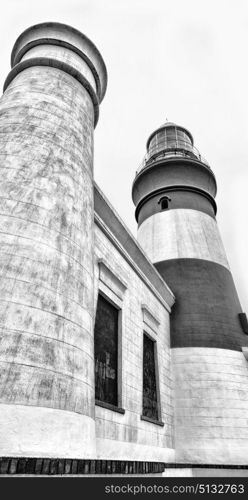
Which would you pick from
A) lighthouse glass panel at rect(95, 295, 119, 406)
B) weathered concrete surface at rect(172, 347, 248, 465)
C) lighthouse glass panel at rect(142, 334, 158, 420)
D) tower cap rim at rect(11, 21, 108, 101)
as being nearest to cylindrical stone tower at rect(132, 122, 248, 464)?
weathered concrete surface at rect(172, 347, 248, 465)

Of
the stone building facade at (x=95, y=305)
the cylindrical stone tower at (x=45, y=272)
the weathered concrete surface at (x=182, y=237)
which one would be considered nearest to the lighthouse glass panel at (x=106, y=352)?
the stone building facade at (x=95, y=305)

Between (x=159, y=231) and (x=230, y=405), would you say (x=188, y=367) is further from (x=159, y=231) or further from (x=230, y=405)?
(x=159, y=231)

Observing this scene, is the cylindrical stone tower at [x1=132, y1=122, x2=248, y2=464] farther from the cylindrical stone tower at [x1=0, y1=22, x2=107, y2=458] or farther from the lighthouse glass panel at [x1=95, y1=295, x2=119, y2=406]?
the cylindrical stone tower at [x1=0, y1=22, x2=107, y2=458]

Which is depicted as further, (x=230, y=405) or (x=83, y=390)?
(x=230, y=405)

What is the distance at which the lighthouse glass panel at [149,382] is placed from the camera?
1009 centimetres

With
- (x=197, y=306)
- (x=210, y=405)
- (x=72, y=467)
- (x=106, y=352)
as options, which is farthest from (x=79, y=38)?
(x=210, y=405)

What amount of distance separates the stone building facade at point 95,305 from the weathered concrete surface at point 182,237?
0.07 metres

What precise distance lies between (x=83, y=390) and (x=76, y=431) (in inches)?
21.5

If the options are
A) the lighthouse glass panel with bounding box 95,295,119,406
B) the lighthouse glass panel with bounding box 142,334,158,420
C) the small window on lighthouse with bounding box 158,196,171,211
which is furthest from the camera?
the small window on lighthouse with bounding box 158,196,171,211

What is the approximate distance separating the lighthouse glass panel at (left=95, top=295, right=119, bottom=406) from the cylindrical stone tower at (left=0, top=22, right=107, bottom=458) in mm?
2421

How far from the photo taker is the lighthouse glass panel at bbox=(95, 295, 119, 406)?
768 cm

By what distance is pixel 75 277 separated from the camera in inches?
217
